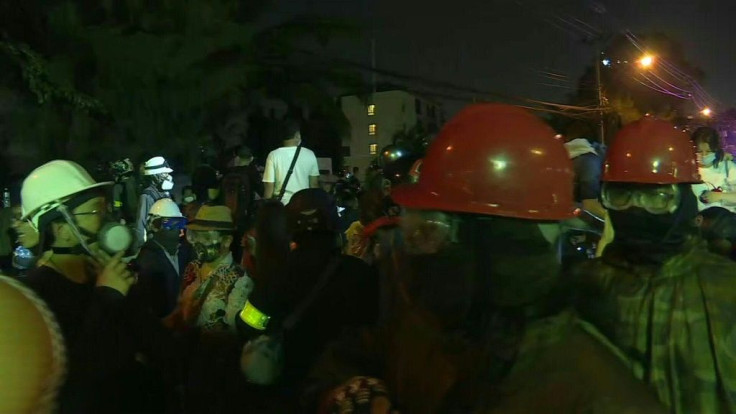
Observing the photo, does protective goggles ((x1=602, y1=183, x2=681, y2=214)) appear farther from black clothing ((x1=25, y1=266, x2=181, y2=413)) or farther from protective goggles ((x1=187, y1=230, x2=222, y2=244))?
protective goggles ((x1=187, y1=230, x2=222, y2=244))

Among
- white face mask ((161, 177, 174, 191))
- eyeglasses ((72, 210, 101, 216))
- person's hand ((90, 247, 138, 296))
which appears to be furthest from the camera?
white face mask ((161, 177, 174, 191))

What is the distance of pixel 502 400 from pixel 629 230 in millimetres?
1867

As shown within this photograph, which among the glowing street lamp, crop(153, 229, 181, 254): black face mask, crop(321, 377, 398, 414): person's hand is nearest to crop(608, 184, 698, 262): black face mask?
crop(321, 377, 398, 414): person's hand

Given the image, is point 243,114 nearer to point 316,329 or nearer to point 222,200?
point 222,200

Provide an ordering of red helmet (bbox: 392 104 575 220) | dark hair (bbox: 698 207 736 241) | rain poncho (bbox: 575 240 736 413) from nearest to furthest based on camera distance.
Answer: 1. red helmet (bbox: 392 104 575 220)
2. rain poncho (bbox: 575 240 736 413)
3. dark hair (bbox: 698 207 736 241)

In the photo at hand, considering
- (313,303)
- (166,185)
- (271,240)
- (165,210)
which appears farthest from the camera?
(166,185)

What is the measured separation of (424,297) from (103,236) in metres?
2.08

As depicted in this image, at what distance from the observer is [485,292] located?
5.70 feet

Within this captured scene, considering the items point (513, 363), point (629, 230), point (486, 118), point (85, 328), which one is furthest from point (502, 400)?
point (85, 328)

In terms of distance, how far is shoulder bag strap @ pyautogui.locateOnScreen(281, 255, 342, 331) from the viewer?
3.59m

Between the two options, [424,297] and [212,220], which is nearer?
[424,297]

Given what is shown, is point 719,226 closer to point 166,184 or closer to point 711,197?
point 711,197

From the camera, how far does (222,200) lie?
323 inches

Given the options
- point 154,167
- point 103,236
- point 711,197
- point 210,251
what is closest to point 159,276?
point 210,251
